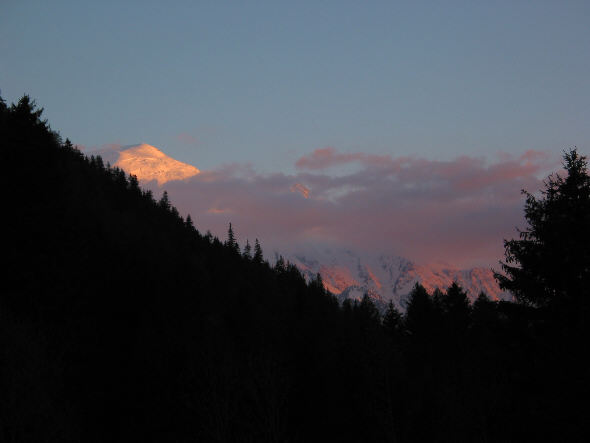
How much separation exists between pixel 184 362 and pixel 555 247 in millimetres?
18663

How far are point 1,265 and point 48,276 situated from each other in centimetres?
198

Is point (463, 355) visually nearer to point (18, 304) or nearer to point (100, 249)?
point (100, 249)

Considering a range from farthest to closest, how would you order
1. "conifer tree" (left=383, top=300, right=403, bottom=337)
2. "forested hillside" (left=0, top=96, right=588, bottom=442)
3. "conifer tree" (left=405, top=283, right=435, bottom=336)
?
"conifer tree" (left=383, top=300, right=403, bottom=337) → "conifer tree" (left=405, top=283, right=435, bottom=336) → "forested hillside" (left=0, top=96, right=588, bottom=442)

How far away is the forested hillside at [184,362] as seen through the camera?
52.7 feet

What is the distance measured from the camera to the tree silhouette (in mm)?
16203

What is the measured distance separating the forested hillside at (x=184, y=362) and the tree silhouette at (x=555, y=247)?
104 millimetres

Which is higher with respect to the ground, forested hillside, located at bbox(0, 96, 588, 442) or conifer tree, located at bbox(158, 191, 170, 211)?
conifer tree, located at bbox(158, 191, 170, 211)

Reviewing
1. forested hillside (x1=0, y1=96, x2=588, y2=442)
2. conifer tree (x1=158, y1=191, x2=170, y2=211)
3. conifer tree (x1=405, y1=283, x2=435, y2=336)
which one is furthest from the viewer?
conifer tree (x1=158, y1=191, x2=170, y2=211)

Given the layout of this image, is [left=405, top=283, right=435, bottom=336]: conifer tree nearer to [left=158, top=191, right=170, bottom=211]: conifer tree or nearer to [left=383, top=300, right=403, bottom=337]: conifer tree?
[left=383, top=300, right=403, bottom=337]: conifer tree

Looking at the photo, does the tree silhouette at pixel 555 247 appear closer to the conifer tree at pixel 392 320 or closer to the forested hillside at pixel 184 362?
the forested hillside at pixel 184 362

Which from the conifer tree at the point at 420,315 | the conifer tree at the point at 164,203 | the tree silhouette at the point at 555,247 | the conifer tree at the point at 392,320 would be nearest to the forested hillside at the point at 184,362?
the tree silhouette at the point at 555,247

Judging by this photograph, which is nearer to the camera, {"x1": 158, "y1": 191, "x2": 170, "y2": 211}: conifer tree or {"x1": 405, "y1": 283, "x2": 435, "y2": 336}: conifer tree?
{"x1": 405, "y1": 283, "x2": 435, "y2": 336}: conifer tree

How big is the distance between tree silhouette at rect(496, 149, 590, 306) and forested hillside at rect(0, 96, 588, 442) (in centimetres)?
10

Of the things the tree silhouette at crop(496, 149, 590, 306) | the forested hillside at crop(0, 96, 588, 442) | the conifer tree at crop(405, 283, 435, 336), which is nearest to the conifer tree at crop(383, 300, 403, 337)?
the conifer tree at crop(405, 283, 435, 336)
